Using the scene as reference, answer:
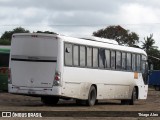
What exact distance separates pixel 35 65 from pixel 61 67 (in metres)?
1.10

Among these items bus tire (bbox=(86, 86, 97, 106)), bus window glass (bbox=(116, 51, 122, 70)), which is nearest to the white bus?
bus tire (bbox=(86, 86, 97, 106))

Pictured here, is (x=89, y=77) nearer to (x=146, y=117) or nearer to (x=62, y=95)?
(x=62, y=95)

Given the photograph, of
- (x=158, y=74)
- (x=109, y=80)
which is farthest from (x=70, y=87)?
(x=158, y=74)

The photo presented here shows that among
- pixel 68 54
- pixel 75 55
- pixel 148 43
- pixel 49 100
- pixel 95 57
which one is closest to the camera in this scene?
pixel 68 54

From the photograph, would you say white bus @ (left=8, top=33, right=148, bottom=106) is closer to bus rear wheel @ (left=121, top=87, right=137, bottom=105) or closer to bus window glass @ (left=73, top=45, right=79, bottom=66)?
bus window glass @ (left=73, top=45, right=79, bottom=66)

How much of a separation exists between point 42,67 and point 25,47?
3.62 feet

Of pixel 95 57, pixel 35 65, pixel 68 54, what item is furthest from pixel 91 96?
pixel 35 65

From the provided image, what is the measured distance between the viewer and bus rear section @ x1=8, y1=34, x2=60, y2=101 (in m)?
23.8

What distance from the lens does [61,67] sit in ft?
78.2

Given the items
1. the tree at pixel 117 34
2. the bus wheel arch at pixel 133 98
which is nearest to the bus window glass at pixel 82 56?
the bus wheel arch at pixel 133 98

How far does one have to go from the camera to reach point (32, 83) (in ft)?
79.3

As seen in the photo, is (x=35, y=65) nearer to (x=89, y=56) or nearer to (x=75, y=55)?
(x=75, y=55)

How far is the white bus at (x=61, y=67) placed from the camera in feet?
78.3

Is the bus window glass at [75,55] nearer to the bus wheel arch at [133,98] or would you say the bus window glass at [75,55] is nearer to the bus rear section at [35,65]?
the bus rear section at [35,65]
